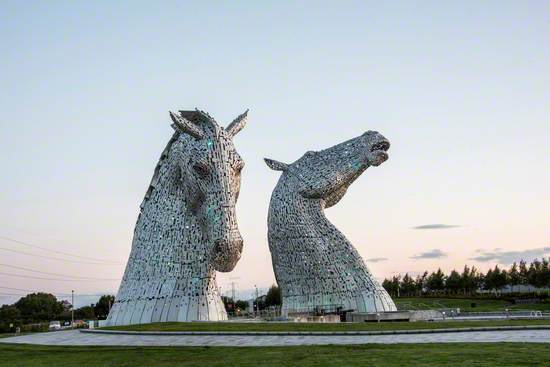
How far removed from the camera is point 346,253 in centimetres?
2989

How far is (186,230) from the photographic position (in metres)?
20.4

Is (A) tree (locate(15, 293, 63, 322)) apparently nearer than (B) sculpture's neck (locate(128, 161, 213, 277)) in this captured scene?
No

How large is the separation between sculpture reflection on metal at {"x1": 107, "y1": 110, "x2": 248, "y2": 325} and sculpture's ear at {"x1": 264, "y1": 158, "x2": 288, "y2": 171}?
39.2 feet

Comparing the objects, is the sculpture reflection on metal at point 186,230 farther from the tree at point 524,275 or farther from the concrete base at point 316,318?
the tree at point 524,275

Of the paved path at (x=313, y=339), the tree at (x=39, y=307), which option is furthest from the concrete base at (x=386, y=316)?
the tree at (x=39, y=307)

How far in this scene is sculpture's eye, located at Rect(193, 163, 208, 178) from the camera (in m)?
18.6

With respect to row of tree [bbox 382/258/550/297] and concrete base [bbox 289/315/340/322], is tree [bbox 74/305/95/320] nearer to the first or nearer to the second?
row of tree [bbox 382/258/550/297]

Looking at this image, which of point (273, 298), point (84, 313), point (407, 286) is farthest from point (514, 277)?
point (84, 313)

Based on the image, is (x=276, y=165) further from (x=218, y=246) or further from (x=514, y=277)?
(x=514, y=277)

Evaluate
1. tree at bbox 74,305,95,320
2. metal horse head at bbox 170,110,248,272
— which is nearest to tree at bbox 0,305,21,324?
tree at bbox 74,305,95,320

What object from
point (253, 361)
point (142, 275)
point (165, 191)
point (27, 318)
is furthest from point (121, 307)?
point (27, 318)

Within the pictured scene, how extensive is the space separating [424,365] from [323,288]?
2146 centimetres

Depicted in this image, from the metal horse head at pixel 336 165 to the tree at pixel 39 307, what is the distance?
200 ft

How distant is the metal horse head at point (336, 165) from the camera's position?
3142cm
